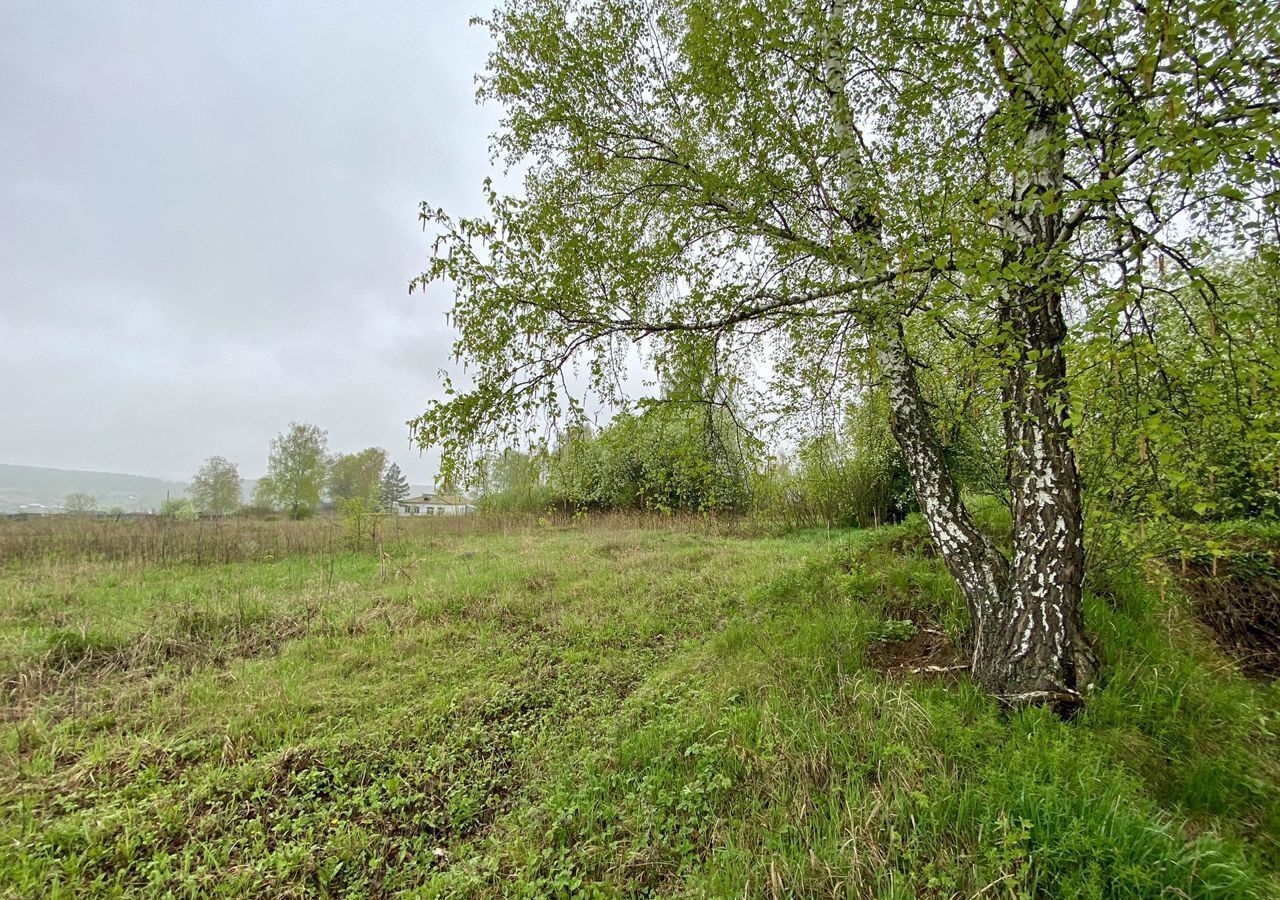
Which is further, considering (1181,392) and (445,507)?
(445,507)

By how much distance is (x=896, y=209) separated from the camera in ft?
11.7

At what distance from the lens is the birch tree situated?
1853mm

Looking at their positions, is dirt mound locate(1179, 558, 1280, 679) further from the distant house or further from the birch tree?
the distant house

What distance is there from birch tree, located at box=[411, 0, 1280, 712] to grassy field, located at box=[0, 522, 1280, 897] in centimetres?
66

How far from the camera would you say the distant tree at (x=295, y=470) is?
111 ft

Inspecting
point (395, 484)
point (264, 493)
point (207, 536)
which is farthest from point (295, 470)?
point (207, 536)

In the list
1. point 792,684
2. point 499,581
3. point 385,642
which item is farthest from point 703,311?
point 499,581

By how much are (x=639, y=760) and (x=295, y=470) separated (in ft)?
134

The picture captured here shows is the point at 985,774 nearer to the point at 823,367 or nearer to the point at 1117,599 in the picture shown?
the point at 1117,599

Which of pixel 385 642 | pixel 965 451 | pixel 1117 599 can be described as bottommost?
pixel 385 642

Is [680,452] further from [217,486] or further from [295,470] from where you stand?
[217,486]

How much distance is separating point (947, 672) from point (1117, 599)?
175cm

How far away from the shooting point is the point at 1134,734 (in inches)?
96.8

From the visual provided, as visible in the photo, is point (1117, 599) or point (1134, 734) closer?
point (1134, 734)
